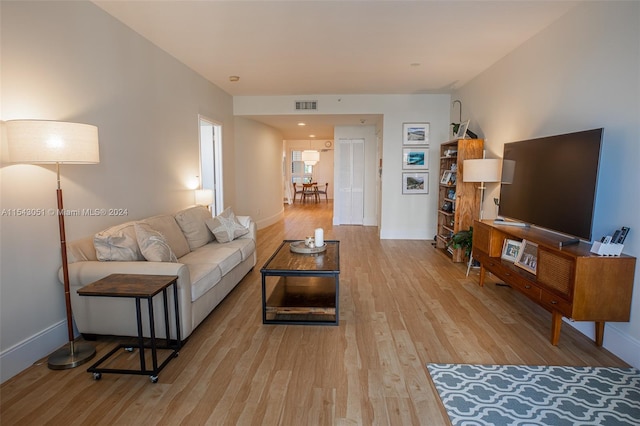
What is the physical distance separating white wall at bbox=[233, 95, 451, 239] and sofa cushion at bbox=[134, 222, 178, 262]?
Result: 4.07 metres

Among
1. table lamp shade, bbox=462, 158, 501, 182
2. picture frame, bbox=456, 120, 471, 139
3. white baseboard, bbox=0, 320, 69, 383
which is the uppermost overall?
picture frame, bbox=456, 120, 471, 139

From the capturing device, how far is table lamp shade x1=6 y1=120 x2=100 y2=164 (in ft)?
6.83

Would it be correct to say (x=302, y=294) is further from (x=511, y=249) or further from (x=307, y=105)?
(x=307, y=105)

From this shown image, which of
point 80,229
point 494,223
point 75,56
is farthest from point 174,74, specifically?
point 494,223

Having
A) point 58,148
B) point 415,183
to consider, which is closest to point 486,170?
point 415,183

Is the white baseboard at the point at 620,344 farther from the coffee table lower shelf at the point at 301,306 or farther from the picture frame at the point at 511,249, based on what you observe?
the coffee table lower shelf at the point at 301,306

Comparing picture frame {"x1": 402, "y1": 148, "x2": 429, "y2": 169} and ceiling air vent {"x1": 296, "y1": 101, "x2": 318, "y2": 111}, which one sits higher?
ceiling air vent {"x1": 296, "y1": 101, "x2": 318, "y2": 111}

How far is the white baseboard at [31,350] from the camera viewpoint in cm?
218

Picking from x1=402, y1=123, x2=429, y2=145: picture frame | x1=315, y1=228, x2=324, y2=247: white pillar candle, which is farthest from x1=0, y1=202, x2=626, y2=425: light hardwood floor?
x1=402, y1=123, x2=429, y2=145: picture frame

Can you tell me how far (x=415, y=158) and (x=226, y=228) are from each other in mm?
3906

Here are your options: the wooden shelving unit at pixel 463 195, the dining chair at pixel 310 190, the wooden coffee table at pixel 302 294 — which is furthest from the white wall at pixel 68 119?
the dining chair at pixel 310 190

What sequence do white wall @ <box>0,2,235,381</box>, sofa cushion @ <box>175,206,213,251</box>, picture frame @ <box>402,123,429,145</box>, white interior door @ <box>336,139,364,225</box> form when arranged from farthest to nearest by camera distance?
white interior door @ <box>336,139,364,225</box>, picture frame @ <box>402,123,429,145</box>, sofa cushion @ <box>175,206,213,251</box>, white wall @ <box>0,2,235,381</box>

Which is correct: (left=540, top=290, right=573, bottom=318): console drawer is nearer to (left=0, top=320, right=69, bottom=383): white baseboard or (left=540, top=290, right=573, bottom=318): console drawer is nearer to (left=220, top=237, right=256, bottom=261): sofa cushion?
(left=220, top=237, right=256, bottom=261): sofa cushion

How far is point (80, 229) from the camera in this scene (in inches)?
111
